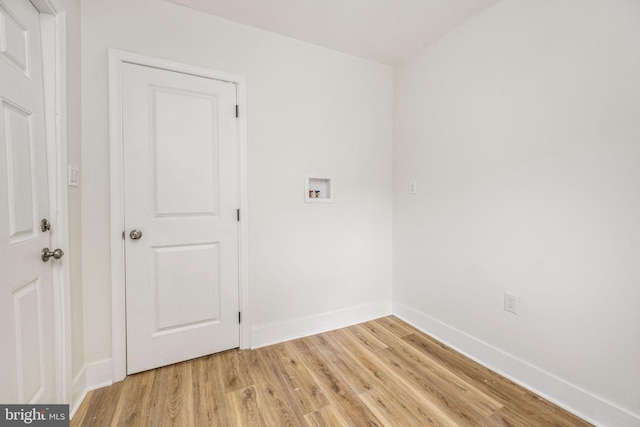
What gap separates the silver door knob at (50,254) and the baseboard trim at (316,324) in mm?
1330

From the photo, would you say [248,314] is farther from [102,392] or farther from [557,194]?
[557,194]

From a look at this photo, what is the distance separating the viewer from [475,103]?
→ 1982mm

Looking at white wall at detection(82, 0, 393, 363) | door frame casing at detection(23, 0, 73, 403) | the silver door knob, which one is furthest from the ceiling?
the silver door knob

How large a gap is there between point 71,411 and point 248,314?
41.8 inches

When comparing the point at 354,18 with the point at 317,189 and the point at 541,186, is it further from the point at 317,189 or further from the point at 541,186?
the point at 541,186

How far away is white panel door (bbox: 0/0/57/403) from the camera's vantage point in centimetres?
102

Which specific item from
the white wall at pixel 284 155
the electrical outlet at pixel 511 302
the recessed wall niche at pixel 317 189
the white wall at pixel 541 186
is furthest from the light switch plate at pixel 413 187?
the electrical outlet at pixel 511 302

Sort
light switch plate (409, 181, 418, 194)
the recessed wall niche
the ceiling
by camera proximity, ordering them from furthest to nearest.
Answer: light switch plate (409, 181, 418, 194)
the recessed wall niche
the ceiling

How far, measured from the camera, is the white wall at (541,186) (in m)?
1.33

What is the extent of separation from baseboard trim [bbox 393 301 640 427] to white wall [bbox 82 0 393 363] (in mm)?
Answer: 727

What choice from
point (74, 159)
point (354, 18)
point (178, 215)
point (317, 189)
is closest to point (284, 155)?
point (317, 189)

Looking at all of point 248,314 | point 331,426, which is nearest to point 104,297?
point 248,314

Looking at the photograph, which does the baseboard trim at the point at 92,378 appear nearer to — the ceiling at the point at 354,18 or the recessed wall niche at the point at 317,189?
the recessed wall niche at the point at 317,189

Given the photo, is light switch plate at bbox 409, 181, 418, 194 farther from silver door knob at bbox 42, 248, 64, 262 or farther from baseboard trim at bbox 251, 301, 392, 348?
silver door knob at bbox 42, 248, 64, 262
